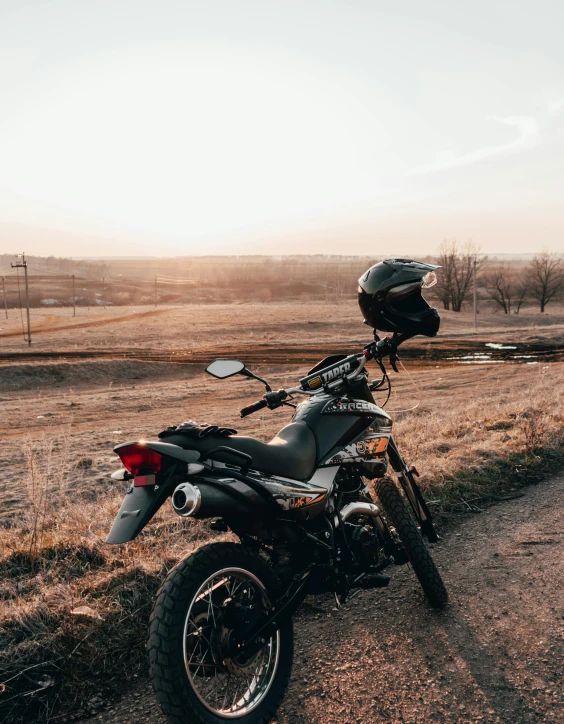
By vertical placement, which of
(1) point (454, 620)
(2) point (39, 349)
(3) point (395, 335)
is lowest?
(2) point (39, 349)

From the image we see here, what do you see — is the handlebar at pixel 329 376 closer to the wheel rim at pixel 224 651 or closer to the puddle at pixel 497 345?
the wheel rim at pixel 224 651

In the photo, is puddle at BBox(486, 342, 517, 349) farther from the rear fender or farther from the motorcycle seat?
the rear fender

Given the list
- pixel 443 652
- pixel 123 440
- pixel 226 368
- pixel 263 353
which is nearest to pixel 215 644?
pixel 226 368

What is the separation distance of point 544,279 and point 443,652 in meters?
93.3

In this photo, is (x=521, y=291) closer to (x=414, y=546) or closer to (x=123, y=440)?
(x=123, y=440)

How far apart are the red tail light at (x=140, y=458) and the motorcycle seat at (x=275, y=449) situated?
0.62 feet

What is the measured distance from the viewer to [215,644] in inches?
118

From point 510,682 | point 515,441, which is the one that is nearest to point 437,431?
point 515,441

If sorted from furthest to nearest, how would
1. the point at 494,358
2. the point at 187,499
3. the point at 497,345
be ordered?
the point at 497,345 → the point at 494,358 → the point at 187,499

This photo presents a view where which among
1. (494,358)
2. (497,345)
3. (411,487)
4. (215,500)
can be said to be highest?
(215,500)

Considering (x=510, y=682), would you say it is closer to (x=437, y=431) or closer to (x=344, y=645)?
(x=344, y=645)

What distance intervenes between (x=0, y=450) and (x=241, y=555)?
13.3 m

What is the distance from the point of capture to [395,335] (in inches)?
167

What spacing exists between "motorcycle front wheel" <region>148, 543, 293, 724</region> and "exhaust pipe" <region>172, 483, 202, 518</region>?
9.1 inches
